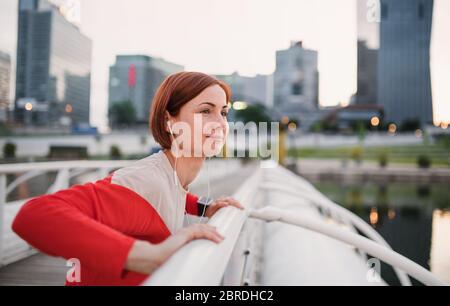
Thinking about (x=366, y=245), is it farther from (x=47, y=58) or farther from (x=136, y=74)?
(x=47, y=58)

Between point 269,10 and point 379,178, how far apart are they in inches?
457

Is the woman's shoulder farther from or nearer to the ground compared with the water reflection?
farther from the ground

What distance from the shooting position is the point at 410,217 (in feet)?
20.7

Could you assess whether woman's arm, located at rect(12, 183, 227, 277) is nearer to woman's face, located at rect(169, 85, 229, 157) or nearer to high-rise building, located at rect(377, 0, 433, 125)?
woman's face, located at rect(169, 85, 229, 157)

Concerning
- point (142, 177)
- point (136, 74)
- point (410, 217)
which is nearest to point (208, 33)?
point (136, 74)

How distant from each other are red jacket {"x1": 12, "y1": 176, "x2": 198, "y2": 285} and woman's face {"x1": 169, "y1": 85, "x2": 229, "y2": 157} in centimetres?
12

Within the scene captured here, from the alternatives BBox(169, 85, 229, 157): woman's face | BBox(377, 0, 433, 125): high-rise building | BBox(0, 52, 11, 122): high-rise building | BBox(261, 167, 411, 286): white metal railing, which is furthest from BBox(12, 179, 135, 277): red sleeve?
BBox(377, 0, 433, 125): high-rise building

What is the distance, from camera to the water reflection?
312cm

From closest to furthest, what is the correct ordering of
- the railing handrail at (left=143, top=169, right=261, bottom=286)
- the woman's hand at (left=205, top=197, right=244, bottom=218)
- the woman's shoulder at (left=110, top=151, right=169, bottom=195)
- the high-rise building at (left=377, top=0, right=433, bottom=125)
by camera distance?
the railing handrail at (left=143, top=169, right=261, bottom=286), the woman's shoulder at (left=110, top=151, right=169, bottom=195), the woman's hand at (left=205, top=197, right=244, bottom=218), the high-rise building at (left=377, top=0, right=433, bottom=125)

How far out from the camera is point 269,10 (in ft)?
3.06

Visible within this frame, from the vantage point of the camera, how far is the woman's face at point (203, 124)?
469 mm

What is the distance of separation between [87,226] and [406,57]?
5.95ft
